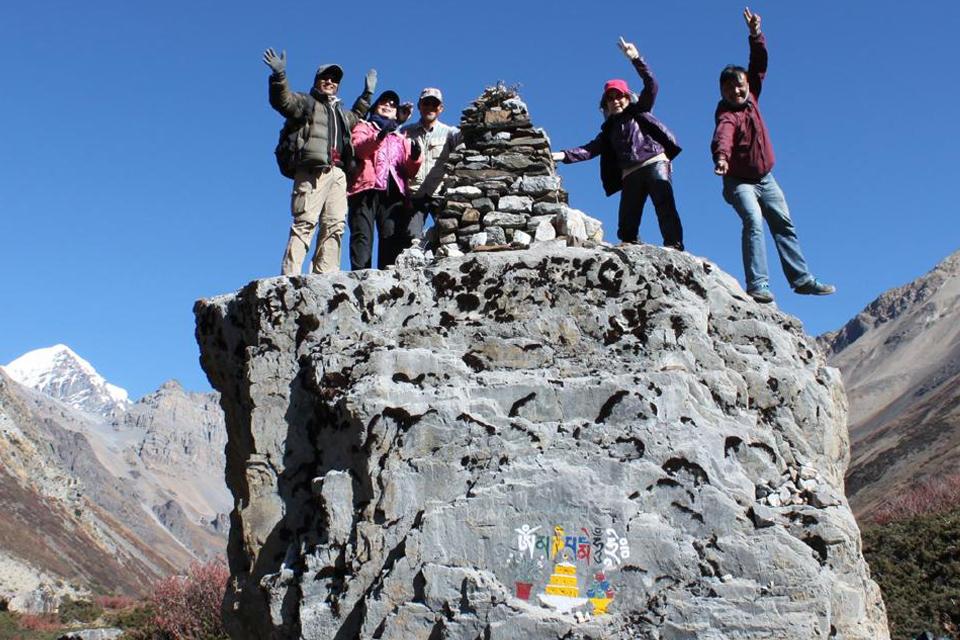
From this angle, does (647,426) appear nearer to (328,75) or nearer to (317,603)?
(317,603)

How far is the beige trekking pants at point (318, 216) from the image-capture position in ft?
29.3

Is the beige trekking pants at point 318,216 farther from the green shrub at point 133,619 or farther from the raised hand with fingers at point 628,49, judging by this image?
the green shrub at point 133,619

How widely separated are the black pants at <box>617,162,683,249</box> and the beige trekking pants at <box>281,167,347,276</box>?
2.43 m

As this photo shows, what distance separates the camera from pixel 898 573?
1967 cm

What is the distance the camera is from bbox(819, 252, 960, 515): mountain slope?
49.3m

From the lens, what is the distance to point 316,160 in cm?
895

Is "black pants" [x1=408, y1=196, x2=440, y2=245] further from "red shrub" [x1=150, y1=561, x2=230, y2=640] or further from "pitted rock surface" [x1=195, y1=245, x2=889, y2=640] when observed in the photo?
"red shrub" [x1=150, y1=561, x2=230, y2=640]

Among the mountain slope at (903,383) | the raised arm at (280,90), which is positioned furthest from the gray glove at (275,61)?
the mountain slope at (903,383)

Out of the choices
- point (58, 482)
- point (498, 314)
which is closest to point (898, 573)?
point (498, 314)

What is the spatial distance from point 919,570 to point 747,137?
14.0 metres

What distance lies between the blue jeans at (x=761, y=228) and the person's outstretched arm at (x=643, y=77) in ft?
2.93

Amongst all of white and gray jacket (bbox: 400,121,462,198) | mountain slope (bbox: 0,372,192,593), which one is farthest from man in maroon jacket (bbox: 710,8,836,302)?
mountain slope (bbox: 0,372,192,593)

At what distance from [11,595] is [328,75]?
38.5m

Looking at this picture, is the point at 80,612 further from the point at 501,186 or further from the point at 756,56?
the point at 756,56
